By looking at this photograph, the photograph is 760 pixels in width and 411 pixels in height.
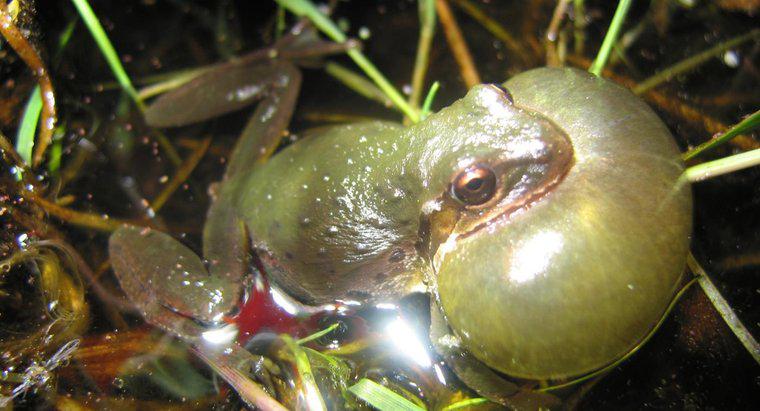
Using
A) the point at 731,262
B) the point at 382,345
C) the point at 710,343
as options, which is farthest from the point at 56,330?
the point at 731,262

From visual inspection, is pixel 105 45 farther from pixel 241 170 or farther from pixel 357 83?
pixel 357 83

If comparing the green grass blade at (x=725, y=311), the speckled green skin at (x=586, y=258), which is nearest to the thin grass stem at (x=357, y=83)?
the speckled green skin at (x=586, y=258)

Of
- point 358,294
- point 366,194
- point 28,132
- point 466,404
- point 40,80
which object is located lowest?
point 466,404

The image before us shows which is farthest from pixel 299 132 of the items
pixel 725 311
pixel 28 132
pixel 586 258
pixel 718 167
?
pixel 725 311

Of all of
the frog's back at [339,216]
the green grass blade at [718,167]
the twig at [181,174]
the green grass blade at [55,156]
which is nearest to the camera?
the green grass blade at [718,167]

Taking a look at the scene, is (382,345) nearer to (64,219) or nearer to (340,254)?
(340,254)

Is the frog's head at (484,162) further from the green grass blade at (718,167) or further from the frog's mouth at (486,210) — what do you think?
the green grass blade at (718,167)
